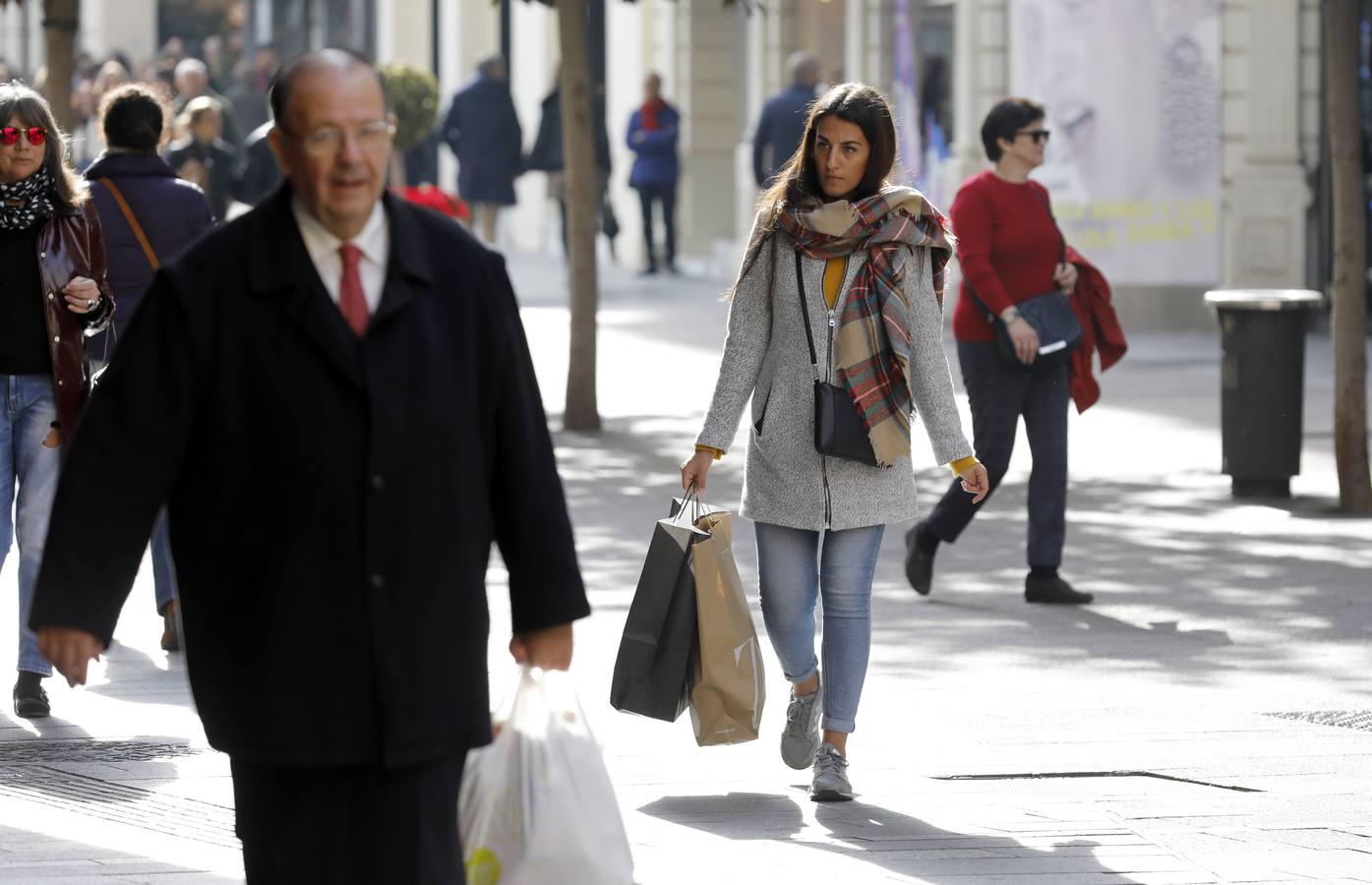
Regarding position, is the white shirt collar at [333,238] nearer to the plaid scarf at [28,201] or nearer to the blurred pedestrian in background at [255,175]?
the plaid scarf at [28,201]

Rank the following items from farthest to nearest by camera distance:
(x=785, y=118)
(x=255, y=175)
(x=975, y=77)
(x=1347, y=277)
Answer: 1. (x=975, y=77)
2. (x=785, y=118)
3. (x=255, y=175)
4. (x=1347, y=277)

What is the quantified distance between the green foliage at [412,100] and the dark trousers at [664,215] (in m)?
3.61

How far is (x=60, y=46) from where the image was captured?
12812 millimetres

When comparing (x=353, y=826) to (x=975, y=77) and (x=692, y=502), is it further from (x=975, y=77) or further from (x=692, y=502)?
(x=975, y=77)

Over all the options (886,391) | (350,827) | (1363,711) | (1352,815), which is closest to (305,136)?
(350,827)

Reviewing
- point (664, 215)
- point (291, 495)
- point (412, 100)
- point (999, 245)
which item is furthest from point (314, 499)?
point (664, 215)

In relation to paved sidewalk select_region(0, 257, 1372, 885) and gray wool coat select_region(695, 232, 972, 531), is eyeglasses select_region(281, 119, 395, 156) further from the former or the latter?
gray wool coat select_region(695, 232, 972, 531)

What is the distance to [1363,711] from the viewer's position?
278 inches

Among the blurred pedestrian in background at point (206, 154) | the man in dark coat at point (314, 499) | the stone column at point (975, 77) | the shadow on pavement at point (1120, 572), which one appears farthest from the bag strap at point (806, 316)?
the stone column at point (975, 77)

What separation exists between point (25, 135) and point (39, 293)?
43 centimetres

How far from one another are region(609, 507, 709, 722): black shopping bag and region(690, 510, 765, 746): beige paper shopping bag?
0.03 meters

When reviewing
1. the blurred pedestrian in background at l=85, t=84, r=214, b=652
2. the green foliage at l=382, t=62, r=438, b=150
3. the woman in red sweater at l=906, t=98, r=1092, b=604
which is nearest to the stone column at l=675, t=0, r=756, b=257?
the green foliage at l=382, t=62, r=438, b=150

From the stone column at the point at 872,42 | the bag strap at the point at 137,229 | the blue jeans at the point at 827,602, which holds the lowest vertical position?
the blue jeans at the point at 827,602

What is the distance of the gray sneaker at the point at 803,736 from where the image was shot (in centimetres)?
620
